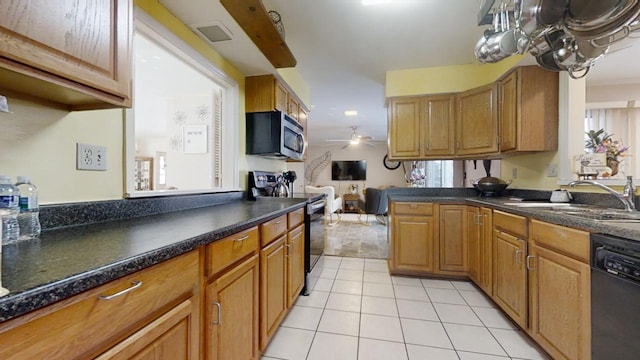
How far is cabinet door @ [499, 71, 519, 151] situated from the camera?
Result: 7.79 feet

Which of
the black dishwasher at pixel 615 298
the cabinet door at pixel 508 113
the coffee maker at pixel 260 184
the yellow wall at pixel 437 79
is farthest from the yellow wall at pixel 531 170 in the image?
the coffee maker at pixel 260 184

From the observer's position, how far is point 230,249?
1085 millimetres

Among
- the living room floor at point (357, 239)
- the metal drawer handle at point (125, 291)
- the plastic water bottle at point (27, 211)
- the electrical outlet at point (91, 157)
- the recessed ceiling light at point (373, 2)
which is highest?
the recessed ceiling light at point (373, 2)

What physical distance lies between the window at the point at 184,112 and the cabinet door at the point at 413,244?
1734 millimetres

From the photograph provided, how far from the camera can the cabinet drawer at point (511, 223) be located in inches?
66.5

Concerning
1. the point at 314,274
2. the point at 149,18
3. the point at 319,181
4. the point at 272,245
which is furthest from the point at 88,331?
the point at 319,181

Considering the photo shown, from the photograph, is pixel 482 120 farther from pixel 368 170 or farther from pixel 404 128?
pixel 368 170

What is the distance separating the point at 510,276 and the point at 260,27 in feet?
7.75

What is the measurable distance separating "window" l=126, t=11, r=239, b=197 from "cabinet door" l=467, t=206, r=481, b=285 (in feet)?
7.23

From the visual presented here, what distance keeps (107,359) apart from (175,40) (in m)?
1.65

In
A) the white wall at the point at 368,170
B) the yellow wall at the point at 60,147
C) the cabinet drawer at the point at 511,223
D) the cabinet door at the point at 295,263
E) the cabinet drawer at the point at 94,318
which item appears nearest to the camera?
the cabinet drawer at the point at 94,318

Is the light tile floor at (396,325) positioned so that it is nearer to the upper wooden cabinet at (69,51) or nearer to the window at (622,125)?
the upper wooden cabinet at (69,51)

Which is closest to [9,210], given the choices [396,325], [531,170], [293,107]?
[396,325]

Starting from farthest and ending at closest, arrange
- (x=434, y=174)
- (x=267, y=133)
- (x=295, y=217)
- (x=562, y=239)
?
(x=434, y=174)
(x=267, y=133)
(x=295, y=217)
(x=562, y=239)
